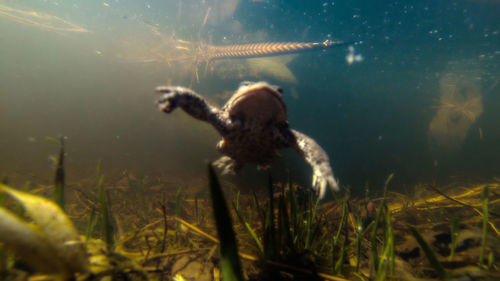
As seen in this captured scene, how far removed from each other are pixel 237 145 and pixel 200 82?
11144mm


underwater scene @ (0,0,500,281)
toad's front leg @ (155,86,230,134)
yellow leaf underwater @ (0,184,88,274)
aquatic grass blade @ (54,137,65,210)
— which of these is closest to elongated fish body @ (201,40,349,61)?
underwater scene @ (0,0,500,281)

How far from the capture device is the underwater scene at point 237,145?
2.08 metres

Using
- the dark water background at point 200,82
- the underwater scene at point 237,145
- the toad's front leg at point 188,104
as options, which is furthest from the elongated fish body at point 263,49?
the toad's front leg at point 188,104

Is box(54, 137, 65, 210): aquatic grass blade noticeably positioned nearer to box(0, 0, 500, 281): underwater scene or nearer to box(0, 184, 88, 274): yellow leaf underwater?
box(0, 0, 500, 281): underwater scene

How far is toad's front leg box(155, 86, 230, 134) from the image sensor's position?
2.57m

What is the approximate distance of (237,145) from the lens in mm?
3477

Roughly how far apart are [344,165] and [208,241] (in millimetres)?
15681

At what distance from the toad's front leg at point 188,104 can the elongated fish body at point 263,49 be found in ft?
28.8

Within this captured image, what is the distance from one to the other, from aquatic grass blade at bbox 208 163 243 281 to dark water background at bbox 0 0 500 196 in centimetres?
697

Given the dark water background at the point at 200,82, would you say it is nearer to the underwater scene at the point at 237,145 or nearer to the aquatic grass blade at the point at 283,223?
the underwater scene at the point at 237,145

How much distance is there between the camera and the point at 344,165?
16.2 m

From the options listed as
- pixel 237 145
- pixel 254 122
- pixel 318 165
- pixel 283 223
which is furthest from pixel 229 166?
pixel 283 223

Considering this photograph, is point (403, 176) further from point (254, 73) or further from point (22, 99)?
point (22, 99)

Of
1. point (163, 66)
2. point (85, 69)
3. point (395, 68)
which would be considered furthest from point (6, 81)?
point (395, 68)
